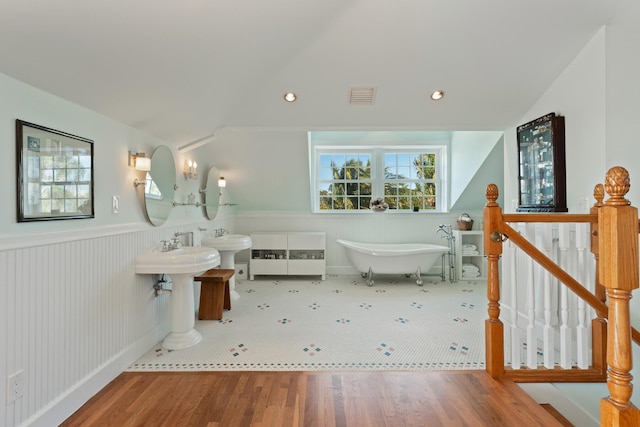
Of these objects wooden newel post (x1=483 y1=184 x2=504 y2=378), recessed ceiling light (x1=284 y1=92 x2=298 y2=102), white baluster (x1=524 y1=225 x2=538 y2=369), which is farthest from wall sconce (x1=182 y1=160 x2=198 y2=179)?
white baluster (x1=524 y1=225 x2=538 y2=369)

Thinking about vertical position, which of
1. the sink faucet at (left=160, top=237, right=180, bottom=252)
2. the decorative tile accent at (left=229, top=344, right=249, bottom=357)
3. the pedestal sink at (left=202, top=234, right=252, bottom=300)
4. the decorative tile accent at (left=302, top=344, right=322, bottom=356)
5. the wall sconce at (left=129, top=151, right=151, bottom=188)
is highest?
the wall sconce at (left=129, top=151, right=151, bottom=188)

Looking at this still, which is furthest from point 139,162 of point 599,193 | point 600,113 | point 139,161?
point 600,113

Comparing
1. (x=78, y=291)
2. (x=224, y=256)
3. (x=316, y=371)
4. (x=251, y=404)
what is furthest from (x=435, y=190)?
(x=78, y=291)

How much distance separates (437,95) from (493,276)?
67.5 inches

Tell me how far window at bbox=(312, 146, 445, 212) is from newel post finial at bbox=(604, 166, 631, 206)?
Answer: 435cm

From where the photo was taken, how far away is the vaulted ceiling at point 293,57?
1.56 meters

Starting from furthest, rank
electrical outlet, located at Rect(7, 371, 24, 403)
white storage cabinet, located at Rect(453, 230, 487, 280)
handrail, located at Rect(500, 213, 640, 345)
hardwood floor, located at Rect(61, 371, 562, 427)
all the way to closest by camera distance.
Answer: white storage cabinet, located at Rect(453, 230, 487, 280) → handrail, located at Rect(500, 213, 640, 345) → hardwood floor, located at Rect(61, 371, 562, 427) → electrical outlet, located at Rect(7, 371, 24, 403)

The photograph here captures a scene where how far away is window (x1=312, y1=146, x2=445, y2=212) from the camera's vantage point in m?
5.55

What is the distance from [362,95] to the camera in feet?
9.53

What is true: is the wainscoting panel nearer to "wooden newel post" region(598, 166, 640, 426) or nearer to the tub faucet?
"wooden newel post" region(598, 166, 640, 426)

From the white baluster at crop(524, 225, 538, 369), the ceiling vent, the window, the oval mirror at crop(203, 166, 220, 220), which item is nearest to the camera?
the white baluster at crop(524, 225, 538, 369)

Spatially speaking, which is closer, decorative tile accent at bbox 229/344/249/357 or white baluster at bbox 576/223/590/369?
white baluster at bbox 576/223/590/369

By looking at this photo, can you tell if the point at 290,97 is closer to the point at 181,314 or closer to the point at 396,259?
the point at 181,314

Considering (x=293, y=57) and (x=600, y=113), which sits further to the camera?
(x=293, y=57)
